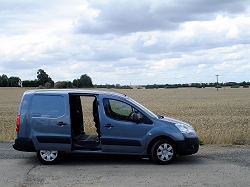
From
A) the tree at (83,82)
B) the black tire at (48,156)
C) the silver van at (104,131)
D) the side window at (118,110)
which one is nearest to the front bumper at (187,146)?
the silver van at (104,131)

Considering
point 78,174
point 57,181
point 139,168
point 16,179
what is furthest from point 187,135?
point 16,179

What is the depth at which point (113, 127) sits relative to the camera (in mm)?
8492

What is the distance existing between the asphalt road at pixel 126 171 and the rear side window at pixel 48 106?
1.19m

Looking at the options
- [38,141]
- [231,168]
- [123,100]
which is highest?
[123,100]

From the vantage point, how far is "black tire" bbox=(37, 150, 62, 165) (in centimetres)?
856

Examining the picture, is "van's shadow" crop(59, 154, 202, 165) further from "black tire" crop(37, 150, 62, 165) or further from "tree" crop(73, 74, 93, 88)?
"tree" crop(73, 74, 93, 88)

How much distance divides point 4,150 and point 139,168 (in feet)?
14.2

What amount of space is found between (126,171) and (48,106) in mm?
2421

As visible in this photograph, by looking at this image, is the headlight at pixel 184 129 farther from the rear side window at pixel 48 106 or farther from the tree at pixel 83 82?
the tree at pixel 83 82

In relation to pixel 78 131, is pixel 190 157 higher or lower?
lower

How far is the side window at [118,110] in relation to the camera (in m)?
8.61

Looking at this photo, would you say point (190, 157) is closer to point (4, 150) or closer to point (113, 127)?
point (113, 127)

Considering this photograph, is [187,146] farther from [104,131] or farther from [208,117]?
[208,117]

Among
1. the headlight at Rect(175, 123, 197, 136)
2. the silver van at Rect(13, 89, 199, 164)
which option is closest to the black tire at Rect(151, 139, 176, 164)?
the silver van at Rect(13, 89, 199, 164)
